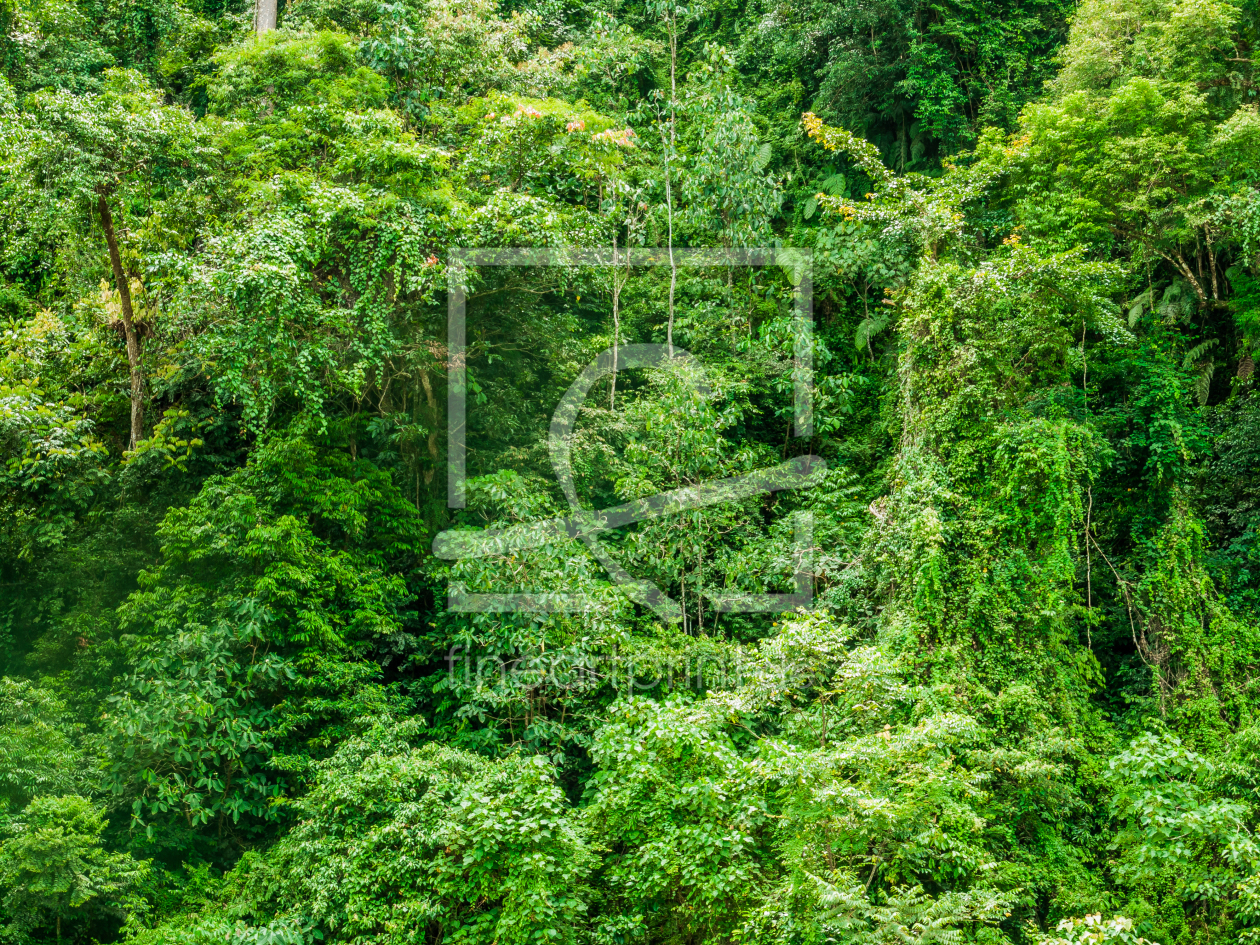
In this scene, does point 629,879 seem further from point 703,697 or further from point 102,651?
point 102,651

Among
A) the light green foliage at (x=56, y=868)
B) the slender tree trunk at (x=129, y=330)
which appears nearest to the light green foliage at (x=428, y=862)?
the light green foliage at (x=56, y=868)

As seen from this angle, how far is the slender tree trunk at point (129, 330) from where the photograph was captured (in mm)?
9312

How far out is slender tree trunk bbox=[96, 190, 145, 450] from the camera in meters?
9.31

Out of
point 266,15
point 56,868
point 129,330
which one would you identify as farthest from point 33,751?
point 266,15

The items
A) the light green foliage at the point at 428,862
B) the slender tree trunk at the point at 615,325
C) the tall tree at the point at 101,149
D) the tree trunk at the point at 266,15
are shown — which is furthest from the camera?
the tree trunk at the point at 266,15

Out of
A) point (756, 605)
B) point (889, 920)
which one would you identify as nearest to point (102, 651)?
point (756, 605)

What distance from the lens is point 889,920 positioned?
5.27 metres

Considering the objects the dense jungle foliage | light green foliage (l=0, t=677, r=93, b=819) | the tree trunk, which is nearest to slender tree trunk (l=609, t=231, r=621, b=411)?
the dense jungle foliage

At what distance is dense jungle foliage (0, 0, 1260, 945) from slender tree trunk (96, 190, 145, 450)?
0.05m

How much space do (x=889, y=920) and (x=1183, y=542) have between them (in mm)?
5402

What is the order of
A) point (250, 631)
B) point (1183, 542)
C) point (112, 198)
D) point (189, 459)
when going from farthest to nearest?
point (189, 459)
point (112, 198)
point (1183, 542)
point (250, 631)

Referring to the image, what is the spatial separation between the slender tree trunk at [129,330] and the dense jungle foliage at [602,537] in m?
0.05

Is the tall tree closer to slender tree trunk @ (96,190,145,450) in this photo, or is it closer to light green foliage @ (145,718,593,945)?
slender tree trunk @ (96,190,145,450)

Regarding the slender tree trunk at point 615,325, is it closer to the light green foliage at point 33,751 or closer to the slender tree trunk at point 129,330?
the slender tree trunk at point 129,330
